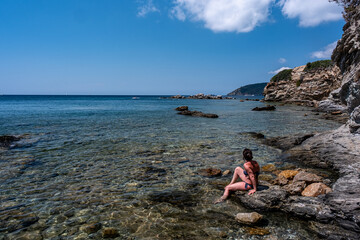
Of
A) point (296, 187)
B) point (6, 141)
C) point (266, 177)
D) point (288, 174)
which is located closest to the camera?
point (296, 187)

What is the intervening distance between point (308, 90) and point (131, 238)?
70.7 meters

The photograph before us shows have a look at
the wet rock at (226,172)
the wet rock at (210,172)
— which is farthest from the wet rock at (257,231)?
the wet rock at (226,172)

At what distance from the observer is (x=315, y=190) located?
22.8ft

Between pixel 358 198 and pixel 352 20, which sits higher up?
pixel 352 20

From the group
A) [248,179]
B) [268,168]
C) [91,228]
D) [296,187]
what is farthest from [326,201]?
[91,228]

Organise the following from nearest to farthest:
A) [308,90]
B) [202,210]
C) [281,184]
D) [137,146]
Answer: [202,210], [281,184], [137,146], [308,90]

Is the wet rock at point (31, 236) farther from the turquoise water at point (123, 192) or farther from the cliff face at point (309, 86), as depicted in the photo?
the cliff face at point (309, 86)

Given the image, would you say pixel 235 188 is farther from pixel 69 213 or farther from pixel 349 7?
pixel 349 7

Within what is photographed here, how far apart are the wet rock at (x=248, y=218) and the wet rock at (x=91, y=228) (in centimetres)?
393

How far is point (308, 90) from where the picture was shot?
62.6m

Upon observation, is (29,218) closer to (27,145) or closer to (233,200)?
(233,200)

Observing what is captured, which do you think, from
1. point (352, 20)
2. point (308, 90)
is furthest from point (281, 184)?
point (308, 90)

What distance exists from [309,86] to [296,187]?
6576 centimetres

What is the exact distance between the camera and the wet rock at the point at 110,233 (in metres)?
5.45
